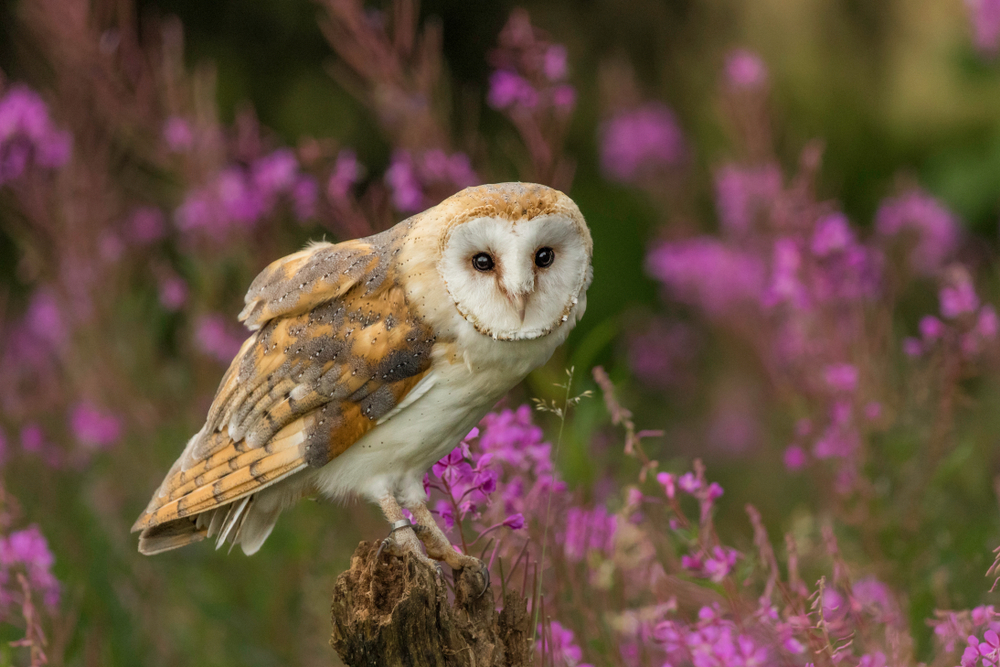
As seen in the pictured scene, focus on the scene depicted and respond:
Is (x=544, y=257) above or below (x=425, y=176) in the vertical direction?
below

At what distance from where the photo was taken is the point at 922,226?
12.1 ft

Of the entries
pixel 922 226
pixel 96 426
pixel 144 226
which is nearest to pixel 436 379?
pixel 96 426

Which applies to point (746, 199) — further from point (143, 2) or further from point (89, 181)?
point (143, 2)

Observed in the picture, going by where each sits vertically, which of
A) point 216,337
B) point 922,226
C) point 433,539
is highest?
point 216,337

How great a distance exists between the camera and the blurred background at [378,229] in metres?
2.64

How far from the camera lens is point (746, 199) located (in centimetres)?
387

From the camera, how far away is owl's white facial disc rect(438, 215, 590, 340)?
172 cm

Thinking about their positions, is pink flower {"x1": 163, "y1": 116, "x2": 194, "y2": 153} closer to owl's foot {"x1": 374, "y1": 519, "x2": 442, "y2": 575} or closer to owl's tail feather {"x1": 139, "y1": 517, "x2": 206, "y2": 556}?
owl's tail feather {"x1": 139, "y1": 517, "x2": 206, "y2": 556}

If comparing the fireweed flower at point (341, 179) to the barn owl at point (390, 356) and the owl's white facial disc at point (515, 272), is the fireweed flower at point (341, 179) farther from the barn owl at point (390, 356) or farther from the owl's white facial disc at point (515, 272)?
the owl's white facial disc at point (515, 272)

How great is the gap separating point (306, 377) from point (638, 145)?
3.21 m

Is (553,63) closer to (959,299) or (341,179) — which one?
(341,179)

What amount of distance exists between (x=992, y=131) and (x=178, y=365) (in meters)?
3.82

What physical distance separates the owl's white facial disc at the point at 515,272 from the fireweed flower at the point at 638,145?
3079mm

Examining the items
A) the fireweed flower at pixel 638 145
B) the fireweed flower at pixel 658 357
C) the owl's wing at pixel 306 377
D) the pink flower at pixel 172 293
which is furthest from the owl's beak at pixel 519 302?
the fireweed flower at pixel 658 357
